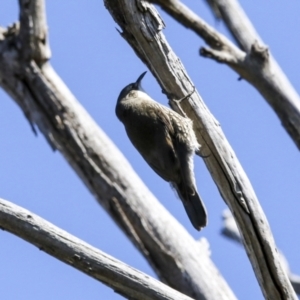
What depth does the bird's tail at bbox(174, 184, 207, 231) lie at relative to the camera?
5.16m

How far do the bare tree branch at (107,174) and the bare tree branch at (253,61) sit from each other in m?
1.37

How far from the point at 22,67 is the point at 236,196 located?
128 inches

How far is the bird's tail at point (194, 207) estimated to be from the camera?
5164 millimetres

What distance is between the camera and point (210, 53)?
16.7ft

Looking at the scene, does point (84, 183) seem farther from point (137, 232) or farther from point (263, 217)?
point (263, 217)

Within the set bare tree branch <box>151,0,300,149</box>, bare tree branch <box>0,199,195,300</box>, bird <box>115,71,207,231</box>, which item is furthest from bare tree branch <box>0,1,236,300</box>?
bare tree branch <box>0,199,195,300</box>

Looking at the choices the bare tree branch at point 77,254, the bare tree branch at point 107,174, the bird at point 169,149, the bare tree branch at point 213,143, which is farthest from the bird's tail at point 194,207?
the bare tree branch at point 77,254

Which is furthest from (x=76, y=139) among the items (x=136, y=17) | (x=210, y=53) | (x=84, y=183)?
(x=136, y=17)

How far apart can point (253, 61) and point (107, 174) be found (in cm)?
179

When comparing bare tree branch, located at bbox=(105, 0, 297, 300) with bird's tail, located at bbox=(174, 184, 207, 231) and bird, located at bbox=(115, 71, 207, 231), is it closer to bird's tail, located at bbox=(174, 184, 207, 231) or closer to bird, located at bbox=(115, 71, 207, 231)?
bird, located at bbox=(115, 71, 207, 231)

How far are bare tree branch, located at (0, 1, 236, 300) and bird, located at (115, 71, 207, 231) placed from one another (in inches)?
26.3

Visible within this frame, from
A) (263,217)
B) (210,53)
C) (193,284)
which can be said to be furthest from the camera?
(193,284)

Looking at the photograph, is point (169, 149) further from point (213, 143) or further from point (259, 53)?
point (213, 143)

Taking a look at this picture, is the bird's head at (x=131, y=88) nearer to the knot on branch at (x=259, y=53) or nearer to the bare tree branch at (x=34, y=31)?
the bare tree branch at (x=34, y=31)
